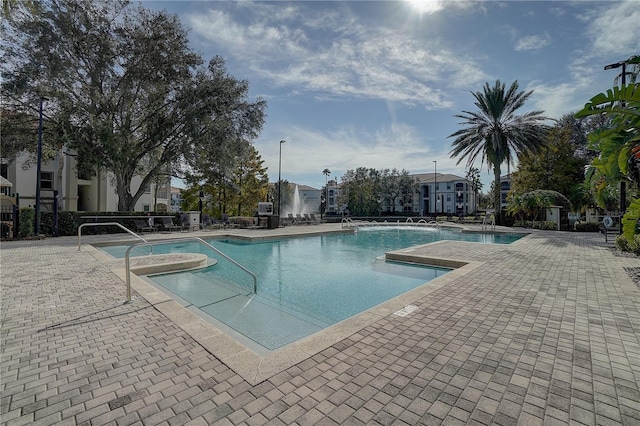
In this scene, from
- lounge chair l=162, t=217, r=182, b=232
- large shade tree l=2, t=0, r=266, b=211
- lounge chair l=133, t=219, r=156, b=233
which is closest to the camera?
large shade tree l=2, t=0, r=266, b=211

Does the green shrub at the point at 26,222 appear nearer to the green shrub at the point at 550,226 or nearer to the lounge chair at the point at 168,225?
the lounge chair at the point at 168,225

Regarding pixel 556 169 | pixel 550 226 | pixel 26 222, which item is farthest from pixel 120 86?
pixel 556 169

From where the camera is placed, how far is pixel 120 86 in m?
17.6

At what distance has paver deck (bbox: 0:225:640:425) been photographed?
209cm

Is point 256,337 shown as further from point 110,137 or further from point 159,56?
point 159,56

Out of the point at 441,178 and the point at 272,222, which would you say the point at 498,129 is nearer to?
the point at 272,222

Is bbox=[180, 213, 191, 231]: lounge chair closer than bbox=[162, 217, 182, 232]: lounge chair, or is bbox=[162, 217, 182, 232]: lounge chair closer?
bbox=[162, 217, 182, 232]: lounge chair

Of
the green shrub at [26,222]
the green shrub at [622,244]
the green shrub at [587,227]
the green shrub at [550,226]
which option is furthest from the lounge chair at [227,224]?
the green shrub at [587,227]

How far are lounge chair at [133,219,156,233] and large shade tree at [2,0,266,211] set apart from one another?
11.4 ft

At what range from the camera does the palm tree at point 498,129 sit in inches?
891

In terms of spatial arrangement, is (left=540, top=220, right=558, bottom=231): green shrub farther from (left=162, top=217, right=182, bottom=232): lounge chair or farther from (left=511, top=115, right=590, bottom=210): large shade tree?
(left=162, top=217, right=182, bottom=232): lounge chair

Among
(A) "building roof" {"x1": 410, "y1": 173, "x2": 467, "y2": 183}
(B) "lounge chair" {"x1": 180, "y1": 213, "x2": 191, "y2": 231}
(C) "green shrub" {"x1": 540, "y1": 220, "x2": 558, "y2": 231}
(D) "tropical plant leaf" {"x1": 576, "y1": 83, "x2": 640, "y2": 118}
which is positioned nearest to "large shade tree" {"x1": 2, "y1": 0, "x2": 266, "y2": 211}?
(B) "lounge chair" {"x1": 180, "y1": 213, "x2": 191, "y2": 231}

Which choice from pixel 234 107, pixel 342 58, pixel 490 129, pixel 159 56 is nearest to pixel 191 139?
pixel 234 107

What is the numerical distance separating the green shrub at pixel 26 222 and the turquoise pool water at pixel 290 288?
454 cm
